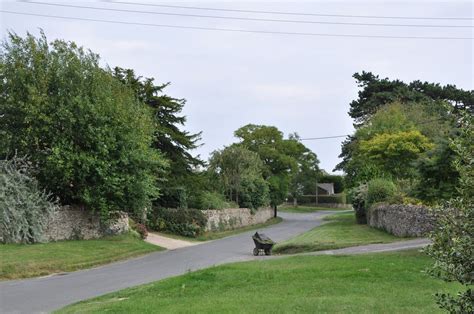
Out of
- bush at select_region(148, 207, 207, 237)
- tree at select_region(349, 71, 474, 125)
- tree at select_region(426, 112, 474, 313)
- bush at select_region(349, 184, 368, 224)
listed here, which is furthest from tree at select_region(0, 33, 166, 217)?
tree at select_region(349, 71, 474, 125)

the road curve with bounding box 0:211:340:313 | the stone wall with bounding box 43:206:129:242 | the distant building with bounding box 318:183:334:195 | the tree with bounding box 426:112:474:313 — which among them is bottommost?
the road curve with bounding box 0:211:340:313

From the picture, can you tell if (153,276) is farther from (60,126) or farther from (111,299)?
(60,126)

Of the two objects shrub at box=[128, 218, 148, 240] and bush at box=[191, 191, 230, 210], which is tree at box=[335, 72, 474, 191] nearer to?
bush at box=[191, 191, 230, 210]

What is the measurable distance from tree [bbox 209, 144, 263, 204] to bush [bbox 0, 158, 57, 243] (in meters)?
25.3

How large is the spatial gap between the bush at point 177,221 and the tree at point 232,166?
1157 cm

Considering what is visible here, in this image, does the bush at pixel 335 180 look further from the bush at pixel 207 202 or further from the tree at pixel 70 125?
the tree at pixel 70 125

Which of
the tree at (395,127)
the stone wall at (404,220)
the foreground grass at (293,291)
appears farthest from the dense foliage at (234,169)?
the foreground grass at (293,291)

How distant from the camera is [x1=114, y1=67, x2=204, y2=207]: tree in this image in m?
38.8

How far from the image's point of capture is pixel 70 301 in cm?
1220

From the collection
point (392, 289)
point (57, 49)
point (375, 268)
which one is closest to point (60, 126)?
point (57, 49)

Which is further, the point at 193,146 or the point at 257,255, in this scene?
the point at 193,146

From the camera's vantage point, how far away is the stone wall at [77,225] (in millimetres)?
25109

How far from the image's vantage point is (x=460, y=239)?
4.25 m

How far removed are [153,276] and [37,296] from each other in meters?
4.11
